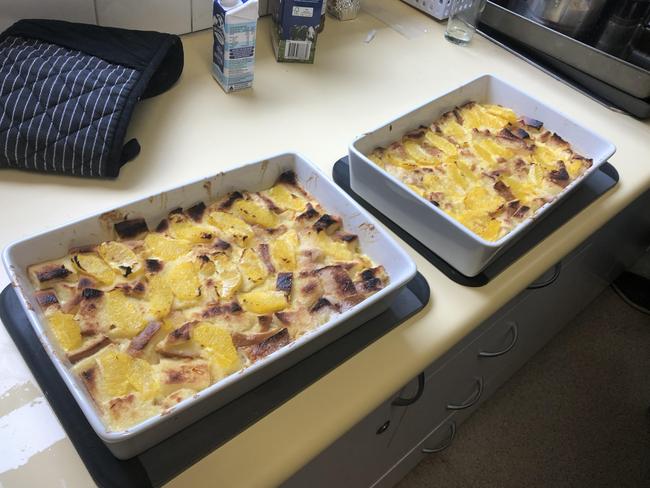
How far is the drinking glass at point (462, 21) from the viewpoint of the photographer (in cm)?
127

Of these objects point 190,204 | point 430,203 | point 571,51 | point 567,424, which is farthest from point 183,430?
point 567,424

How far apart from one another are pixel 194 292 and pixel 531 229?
51 centimetres

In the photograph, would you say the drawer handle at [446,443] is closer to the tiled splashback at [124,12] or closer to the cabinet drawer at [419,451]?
the cabinet drawer at [419,451]

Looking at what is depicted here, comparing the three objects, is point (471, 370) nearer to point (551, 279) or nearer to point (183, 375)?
point (551, 279)

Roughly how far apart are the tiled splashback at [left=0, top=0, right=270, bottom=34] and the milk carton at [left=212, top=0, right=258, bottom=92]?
0.14 meters

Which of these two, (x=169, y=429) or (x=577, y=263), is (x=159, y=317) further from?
(x=577, y=263)

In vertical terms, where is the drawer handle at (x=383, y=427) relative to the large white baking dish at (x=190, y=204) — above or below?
below

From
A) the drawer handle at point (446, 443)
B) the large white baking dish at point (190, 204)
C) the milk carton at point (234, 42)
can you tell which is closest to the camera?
the large white baking dish at point (190, 204)

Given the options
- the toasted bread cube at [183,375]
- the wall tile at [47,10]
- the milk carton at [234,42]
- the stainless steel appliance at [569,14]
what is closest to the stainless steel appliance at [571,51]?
the stainless steel appliance at [569,14]

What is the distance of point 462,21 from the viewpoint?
1.29 metres

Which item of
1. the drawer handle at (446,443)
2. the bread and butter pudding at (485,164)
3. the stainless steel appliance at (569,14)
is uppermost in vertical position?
the stainless steel appliance at (569,14)

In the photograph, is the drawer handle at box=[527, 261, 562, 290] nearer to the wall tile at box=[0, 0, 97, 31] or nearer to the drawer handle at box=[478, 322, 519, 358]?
the drawer handle at box=[478, 322, 519, 358]

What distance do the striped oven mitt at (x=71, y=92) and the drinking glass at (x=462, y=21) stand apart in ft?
2.21

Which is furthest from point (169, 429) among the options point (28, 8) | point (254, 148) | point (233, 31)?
point (28, 8)
